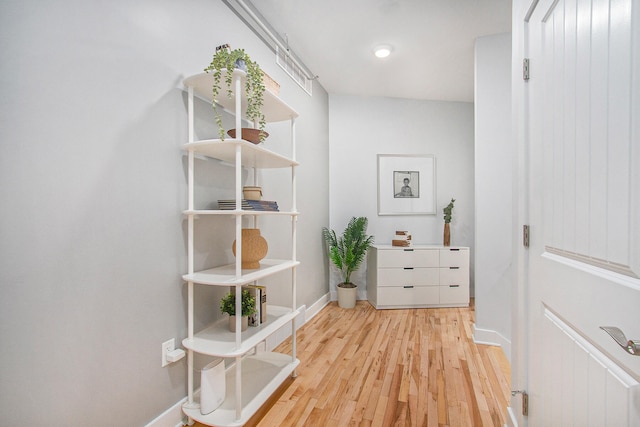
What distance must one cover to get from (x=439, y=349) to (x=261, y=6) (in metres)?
2.90

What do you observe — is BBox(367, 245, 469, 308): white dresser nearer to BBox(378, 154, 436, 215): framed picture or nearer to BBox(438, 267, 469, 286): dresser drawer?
BBox(438, 267, 469, 286): dresser drawer

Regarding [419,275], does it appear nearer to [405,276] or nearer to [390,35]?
[405,276]

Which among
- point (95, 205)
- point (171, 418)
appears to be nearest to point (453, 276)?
point (171, 418)

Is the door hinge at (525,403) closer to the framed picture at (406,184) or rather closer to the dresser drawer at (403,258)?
the dresser drawer at (403,258)

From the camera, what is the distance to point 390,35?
259cm

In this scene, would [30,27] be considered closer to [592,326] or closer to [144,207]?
[144,207]

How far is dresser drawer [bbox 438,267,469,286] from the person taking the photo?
140 inches

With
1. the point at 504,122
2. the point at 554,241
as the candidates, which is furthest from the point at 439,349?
the point at 504,122

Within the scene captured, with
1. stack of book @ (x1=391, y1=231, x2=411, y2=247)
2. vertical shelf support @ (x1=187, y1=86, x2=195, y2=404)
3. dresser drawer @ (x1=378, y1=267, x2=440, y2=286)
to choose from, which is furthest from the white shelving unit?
stack of book @ (x1=391, y1=231, x2=411, y2=247)

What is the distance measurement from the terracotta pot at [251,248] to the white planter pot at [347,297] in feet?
6.50

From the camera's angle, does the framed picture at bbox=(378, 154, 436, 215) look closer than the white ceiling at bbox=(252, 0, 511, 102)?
No

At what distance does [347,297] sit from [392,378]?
161cm

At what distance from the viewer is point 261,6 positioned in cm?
223

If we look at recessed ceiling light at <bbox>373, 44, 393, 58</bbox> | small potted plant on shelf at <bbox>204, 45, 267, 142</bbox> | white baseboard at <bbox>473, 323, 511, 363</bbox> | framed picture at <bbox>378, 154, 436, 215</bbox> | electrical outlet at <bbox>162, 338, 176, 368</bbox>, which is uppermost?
recessed ceiling light at <bbox>373, 44, 393, 58</bbox>
